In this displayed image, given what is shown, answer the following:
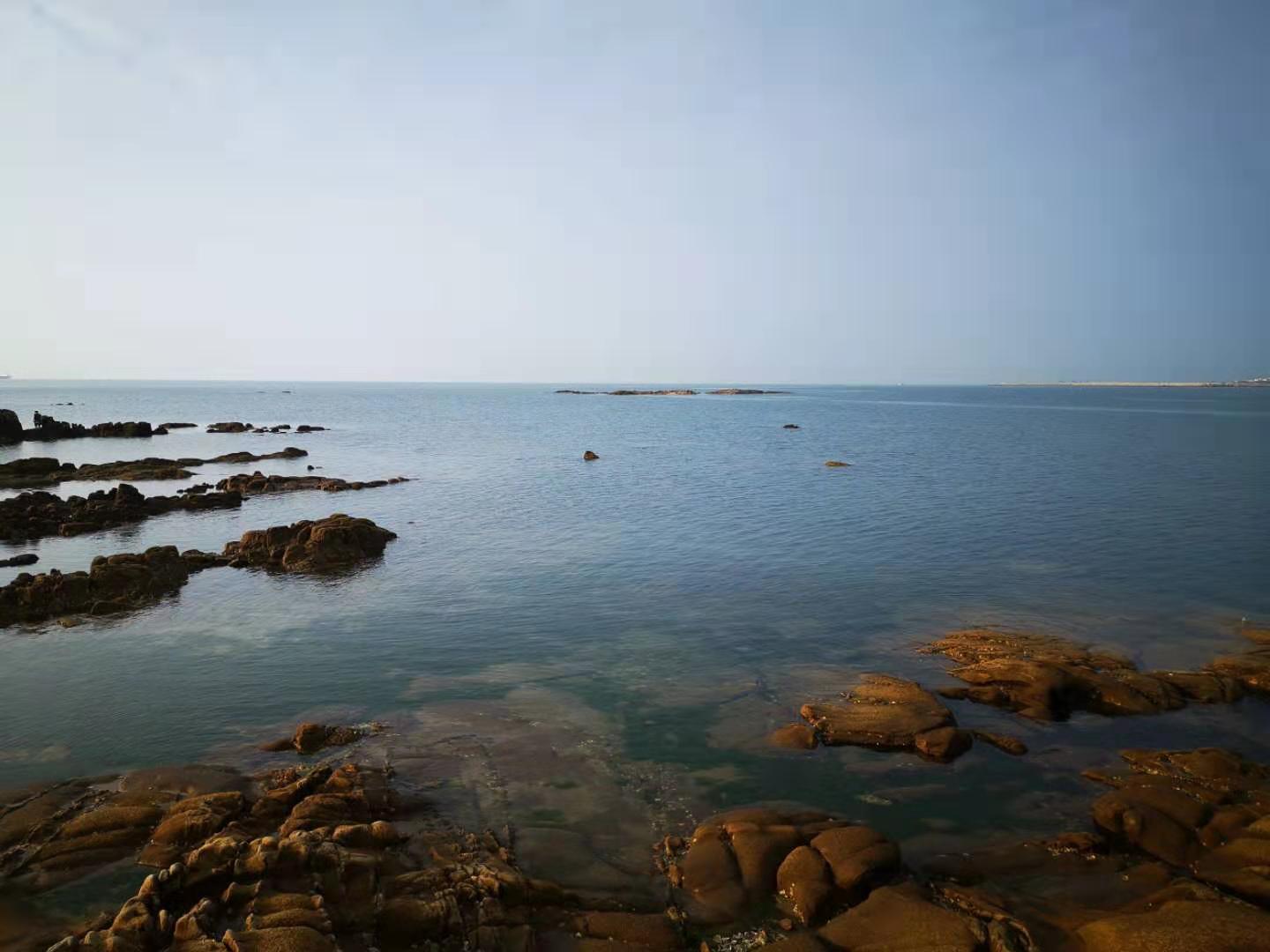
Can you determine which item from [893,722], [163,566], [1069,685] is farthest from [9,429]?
[1069,685]

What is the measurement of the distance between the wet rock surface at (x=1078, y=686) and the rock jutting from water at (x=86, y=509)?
49746mm

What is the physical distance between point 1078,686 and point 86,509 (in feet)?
181

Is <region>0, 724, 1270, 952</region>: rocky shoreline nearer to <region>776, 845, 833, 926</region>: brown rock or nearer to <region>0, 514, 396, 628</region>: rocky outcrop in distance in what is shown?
<region>776, 845, 833, 926</region>: brown rock

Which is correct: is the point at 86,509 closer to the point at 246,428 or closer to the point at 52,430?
the point at 52,430

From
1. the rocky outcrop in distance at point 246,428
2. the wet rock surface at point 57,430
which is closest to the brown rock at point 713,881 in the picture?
the rocky outcrop in distance at point 246,428

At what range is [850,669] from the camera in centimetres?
2181

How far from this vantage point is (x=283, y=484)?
59.6 meters

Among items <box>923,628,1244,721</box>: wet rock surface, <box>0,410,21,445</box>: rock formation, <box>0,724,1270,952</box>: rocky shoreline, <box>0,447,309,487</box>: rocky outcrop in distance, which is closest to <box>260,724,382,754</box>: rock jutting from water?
<box>0,724,1270,952</box>: rocky shoreline

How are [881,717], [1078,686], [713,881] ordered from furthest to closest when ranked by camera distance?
1. [1078,686]
2. [881,717]
3. [713,881]

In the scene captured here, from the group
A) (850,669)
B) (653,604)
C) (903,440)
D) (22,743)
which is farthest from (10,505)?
(903,440)

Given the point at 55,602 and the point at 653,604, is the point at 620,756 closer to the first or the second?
the point at 653,604

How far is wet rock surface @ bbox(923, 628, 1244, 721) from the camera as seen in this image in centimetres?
1897

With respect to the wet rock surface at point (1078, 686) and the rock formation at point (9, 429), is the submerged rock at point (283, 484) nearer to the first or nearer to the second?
the wet rock surface at point (1078, 686)

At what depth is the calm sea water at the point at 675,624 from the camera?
55.2 feet
